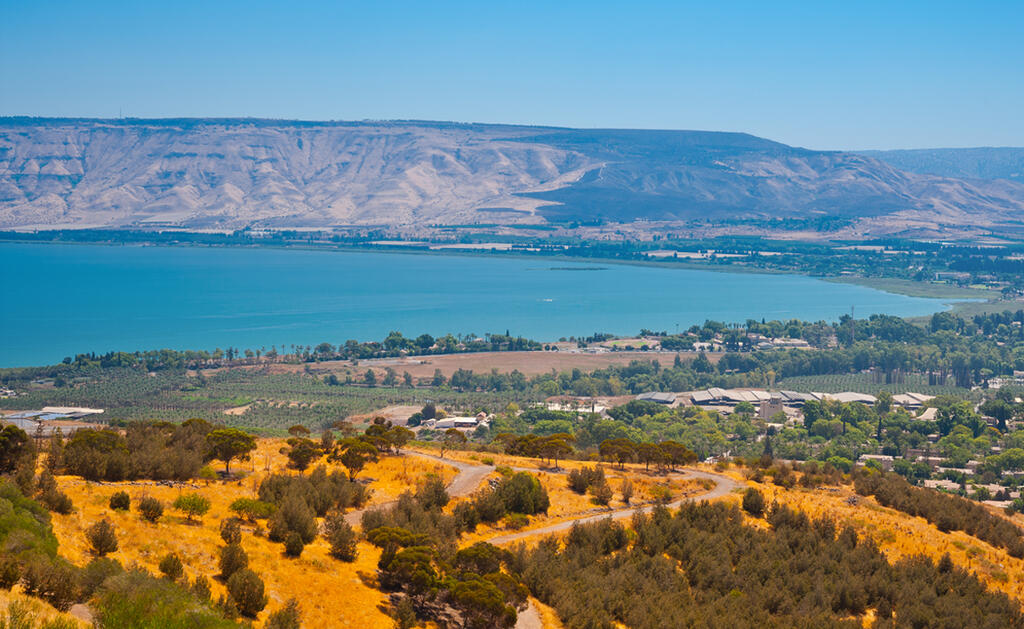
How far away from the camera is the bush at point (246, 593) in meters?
14.8

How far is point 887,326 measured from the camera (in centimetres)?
10206

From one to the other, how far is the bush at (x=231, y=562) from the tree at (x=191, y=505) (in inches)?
109

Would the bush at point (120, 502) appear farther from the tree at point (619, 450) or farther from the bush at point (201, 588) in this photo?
the tree at point (619, 450)

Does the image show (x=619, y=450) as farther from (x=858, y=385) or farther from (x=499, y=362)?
(x=499, y=362)

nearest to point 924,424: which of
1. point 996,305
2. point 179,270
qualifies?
point 996,305

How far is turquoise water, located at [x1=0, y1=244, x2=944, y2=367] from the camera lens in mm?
108125

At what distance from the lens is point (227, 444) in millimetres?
23922

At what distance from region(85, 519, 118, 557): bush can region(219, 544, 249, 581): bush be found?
1.85 meters

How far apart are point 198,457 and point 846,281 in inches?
6668

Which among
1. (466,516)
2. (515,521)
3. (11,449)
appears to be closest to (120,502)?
(11,449)

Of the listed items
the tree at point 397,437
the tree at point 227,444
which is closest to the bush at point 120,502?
the tree at point 227,444

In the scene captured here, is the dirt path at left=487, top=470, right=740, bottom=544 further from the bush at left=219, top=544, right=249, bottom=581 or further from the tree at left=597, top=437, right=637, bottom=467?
the bush at left=219, top=544, right=249, bottom=581

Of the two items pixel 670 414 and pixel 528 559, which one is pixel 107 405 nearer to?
pixel 670 414

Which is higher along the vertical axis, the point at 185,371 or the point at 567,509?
the point at 567,509
